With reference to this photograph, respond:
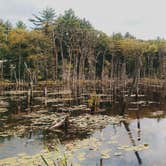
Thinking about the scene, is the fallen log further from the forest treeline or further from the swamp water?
the forest treeline

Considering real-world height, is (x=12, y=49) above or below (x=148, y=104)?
above

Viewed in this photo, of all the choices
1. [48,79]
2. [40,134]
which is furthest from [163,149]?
[48,79]

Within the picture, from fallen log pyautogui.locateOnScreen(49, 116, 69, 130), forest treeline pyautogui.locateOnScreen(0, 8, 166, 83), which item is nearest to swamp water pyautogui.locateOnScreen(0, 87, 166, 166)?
fallen log pyautogui.locateOnScreen(49, 116, 69, 130)

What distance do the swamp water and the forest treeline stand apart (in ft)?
84.8

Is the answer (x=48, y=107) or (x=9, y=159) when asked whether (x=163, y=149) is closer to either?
(x=9, y=159)

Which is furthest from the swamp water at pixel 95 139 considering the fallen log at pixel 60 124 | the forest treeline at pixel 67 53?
the forest treeline at pixel 67 53

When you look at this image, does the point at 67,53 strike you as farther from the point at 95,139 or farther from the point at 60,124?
the point at 95,139

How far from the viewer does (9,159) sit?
11.0 m

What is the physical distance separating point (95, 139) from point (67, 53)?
43.7m

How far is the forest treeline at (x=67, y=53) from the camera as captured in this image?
1938 inches

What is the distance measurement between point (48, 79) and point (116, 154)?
39446 mm

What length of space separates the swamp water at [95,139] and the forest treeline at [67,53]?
2586 cm

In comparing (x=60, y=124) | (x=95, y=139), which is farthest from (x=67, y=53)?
(x=95, y=139)

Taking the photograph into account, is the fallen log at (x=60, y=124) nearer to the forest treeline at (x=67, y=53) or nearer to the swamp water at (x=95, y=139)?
the swamp water at (x=95, y=139)
